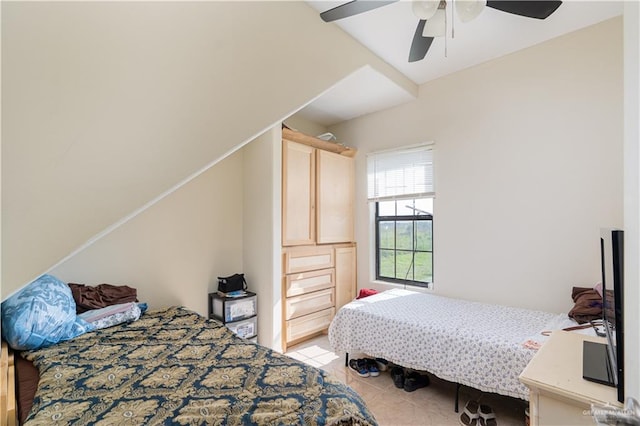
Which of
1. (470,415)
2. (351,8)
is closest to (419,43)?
(351,8)

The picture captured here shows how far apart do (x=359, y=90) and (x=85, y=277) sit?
3.02m

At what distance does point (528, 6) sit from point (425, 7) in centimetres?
59

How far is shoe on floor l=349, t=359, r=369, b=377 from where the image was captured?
2580 mm

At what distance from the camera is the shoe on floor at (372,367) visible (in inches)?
102

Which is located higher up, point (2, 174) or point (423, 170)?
point (423, 170)

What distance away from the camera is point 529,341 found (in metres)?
1.87

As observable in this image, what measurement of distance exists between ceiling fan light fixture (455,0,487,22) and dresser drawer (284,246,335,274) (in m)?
2.39

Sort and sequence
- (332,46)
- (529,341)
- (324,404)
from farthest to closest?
(332,46)
(529,341)
(324,404)

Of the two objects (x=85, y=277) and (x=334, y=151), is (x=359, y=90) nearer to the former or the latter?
(x=334, y=151)

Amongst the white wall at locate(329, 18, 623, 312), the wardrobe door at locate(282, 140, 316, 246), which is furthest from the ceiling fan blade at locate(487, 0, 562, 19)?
the wardrobe door at locate(282, 140, 316, 246)

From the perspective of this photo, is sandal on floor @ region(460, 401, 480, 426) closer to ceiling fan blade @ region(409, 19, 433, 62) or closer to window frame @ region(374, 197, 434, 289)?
window frame @ region(374, 197, 434, 289)

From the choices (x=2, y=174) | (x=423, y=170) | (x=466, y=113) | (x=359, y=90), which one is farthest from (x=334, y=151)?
(x=2, y=174)

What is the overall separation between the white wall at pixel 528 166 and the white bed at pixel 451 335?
0.31 m

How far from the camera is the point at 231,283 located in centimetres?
307
